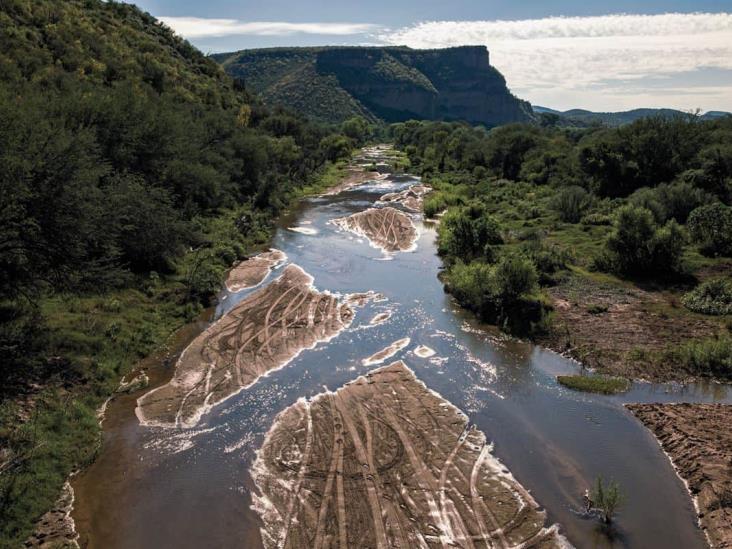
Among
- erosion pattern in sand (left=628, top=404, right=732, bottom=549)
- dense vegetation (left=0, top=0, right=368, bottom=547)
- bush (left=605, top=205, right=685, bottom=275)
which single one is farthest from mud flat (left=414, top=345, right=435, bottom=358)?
bush (left=605, top=205, right=685, bottom=275)

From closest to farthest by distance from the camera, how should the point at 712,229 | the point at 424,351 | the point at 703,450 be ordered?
1. the point at 703,450
2. the point at 424,351
3. the point at 712,229

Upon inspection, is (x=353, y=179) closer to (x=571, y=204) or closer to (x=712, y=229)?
(x=571, y=204)

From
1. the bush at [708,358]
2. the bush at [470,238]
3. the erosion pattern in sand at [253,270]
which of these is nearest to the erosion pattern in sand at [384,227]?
the bush at [470,238]

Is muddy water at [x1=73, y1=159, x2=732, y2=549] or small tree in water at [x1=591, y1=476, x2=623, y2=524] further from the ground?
small tree in water at [x1=591, y1=476, x2=623, y2=524]

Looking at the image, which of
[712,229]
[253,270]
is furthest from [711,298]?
[253,270]

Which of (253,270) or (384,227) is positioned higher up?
(253,270)

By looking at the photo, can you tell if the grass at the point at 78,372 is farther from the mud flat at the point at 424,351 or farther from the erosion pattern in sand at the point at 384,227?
the erosion pattern in sand at the point at 384,227

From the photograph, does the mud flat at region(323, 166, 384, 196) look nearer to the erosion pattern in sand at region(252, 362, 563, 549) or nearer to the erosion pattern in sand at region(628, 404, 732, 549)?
the erosion pattern in sand at region(252, 362, 563, 549)

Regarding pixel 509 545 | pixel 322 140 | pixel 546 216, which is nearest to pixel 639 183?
pixel 546 216
